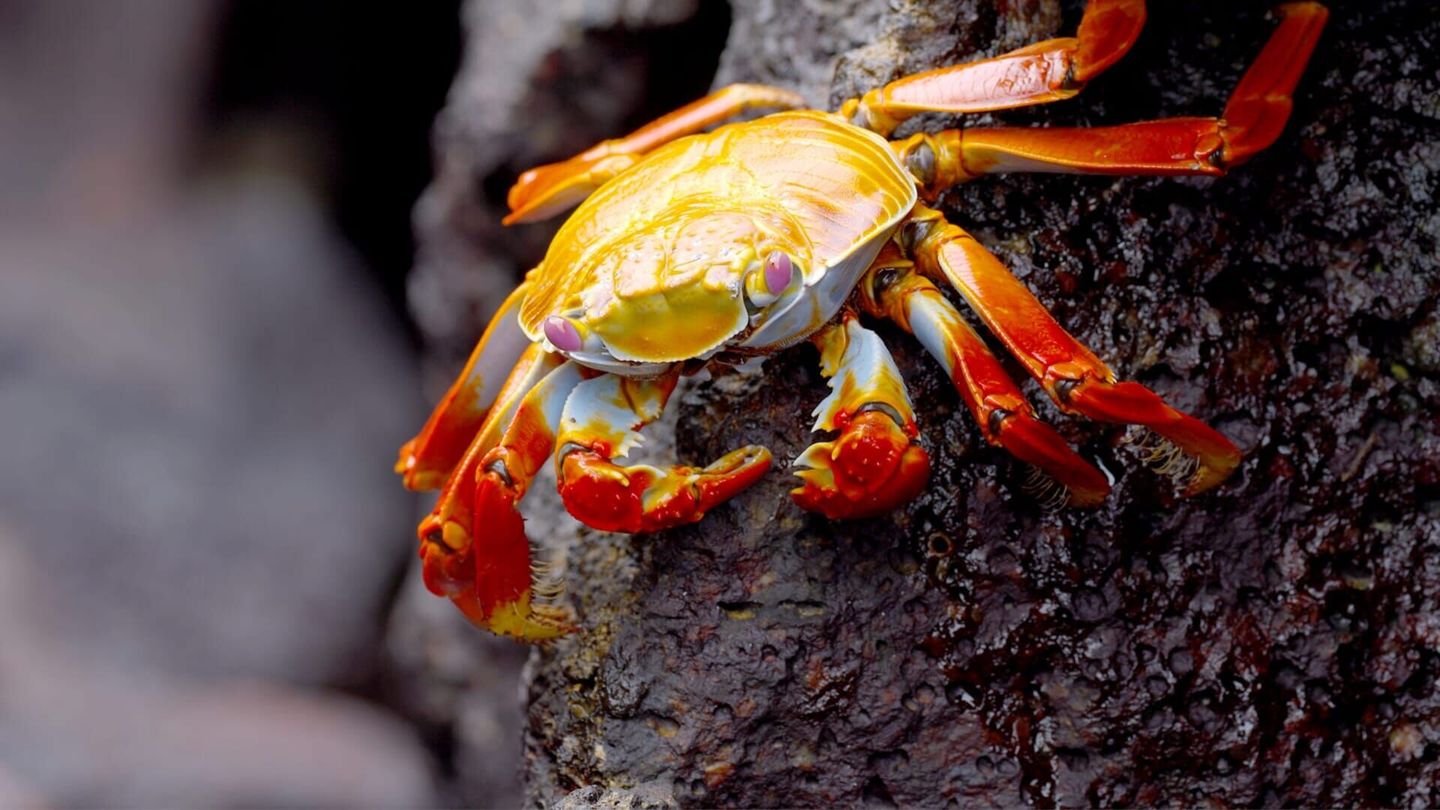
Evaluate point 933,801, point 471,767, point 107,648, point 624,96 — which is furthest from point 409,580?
point 933,801

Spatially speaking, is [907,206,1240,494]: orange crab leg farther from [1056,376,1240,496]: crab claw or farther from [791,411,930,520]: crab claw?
[791,411,930,520]: crab claw

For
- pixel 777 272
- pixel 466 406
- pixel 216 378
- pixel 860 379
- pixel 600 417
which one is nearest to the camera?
pixel 777 272

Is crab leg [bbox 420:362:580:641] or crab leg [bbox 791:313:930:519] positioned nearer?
crab leg [bbox 791:313:930:519]

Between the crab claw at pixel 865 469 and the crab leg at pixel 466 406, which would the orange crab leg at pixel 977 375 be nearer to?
the crab claw at pixel 865 469

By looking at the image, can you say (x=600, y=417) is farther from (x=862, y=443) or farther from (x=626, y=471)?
(x=862, y=443)

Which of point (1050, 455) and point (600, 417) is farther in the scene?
point (600, 417)

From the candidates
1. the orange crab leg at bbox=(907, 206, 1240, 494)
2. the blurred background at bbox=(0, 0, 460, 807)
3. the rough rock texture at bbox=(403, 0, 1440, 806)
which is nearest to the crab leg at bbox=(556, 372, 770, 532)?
the rough rock texture at bbox=(403, 0, 1440, 806)

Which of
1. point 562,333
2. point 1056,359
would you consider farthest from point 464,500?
point 1056,359
